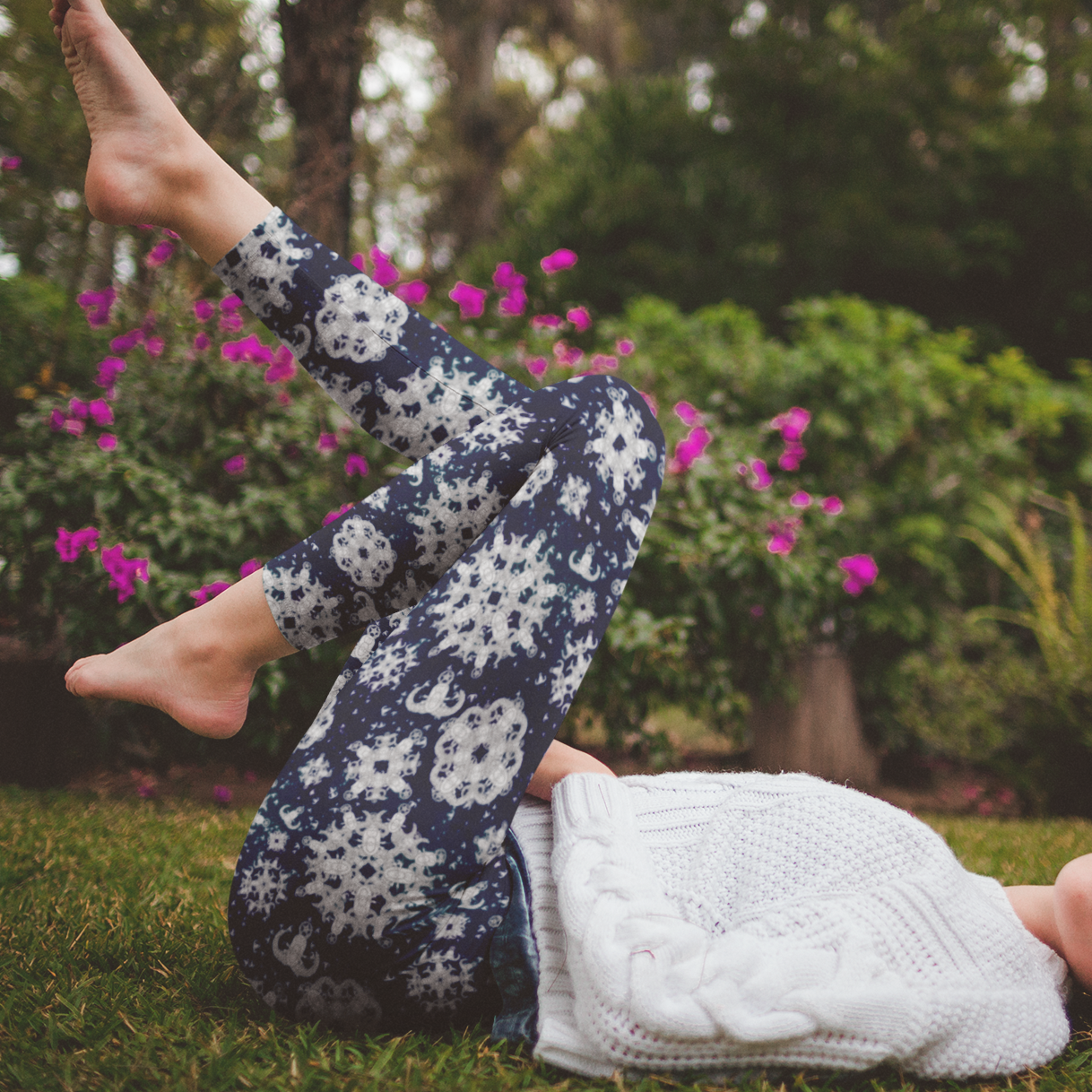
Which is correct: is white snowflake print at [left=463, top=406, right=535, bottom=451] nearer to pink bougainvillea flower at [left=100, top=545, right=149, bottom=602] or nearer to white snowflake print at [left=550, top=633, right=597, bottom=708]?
white snowflake print at [left=550, top=633, right=597, bottom=708]

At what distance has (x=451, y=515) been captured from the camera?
109cm

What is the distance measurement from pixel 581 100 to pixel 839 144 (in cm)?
535

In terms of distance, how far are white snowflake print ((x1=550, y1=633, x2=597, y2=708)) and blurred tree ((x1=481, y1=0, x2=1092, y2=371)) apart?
28.3 ft

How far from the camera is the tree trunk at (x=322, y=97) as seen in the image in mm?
3281

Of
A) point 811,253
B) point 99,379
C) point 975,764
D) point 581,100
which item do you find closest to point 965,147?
point 811,253

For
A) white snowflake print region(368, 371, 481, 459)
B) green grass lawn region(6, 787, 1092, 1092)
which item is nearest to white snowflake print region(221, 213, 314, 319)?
white snowflake print region(368, 371, 481, 459)

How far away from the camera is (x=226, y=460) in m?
2.91

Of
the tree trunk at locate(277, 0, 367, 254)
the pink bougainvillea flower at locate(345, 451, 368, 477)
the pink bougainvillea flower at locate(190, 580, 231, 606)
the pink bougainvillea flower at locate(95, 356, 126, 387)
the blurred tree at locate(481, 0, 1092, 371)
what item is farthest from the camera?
the blurred tree at locate(481, 0, 1092, 371)

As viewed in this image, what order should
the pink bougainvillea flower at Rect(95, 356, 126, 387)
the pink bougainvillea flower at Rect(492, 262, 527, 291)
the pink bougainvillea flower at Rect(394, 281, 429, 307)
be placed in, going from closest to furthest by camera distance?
the pink bougainvillea flower at Rect(95, 356, 126, 387), the pink bougainvillea flower at Rect(394, 281, 429, 307), the pink bougainvillea flower at Rect(492, 262, 527, 291)

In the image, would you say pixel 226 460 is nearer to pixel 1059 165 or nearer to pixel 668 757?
pixel 668 757

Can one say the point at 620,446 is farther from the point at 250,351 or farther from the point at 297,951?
the point at 250,351

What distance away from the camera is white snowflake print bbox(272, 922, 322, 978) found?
1.02 meters

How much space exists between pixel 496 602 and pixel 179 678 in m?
0.53

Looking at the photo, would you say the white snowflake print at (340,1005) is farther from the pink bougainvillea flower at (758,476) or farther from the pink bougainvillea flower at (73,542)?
the pink bougainvillea flower at (758,476)
